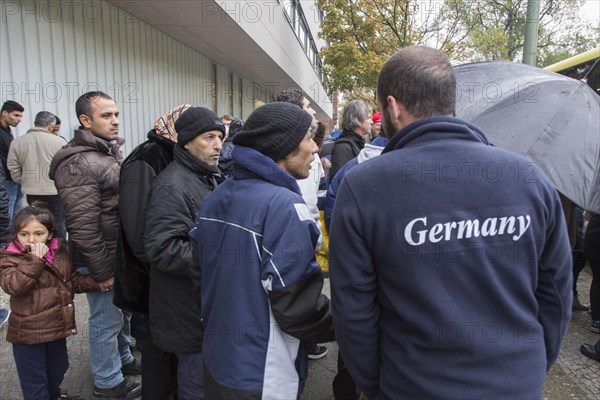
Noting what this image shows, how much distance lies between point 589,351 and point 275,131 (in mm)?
3491

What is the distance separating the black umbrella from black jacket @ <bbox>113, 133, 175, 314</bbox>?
1804 mm

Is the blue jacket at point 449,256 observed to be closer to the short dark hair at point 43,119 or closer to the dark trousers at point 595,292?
the dark trousers at point 595,292

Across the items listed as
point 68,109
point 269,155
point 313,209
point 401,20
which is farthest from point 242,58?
point 269,155

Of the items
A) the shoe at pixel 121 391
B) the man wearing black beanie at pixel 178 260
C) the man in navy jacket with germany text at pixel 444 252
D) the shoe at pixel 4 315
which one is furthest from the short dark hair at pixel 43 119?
the man in navy jacket with germany text at pixel 444 252

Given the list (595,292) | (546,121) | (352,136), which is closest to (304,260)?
(546,121)

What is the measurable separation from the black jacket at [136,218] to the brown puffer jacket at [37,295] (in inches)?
13.1

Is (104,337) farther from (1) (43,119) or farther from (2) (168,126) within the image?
(1) (43,119)

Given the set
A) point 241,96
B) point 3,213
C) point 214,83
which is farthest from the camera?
point 241,96

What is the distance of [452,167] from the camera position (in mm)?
1246

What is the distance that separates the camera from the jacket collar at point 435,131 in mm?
1283

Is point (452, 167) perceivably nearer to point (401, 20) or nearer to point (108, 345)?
point (108, 345)

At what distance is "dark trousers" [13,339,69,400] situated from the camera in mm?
2531

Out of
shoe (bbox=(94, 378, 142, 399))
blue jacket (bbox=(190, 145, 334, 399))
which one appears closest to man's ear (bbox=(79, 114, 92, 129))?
blue jacket (bbox=(190, 145, 334, 399))

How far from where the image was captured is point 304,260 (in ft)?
5.17
